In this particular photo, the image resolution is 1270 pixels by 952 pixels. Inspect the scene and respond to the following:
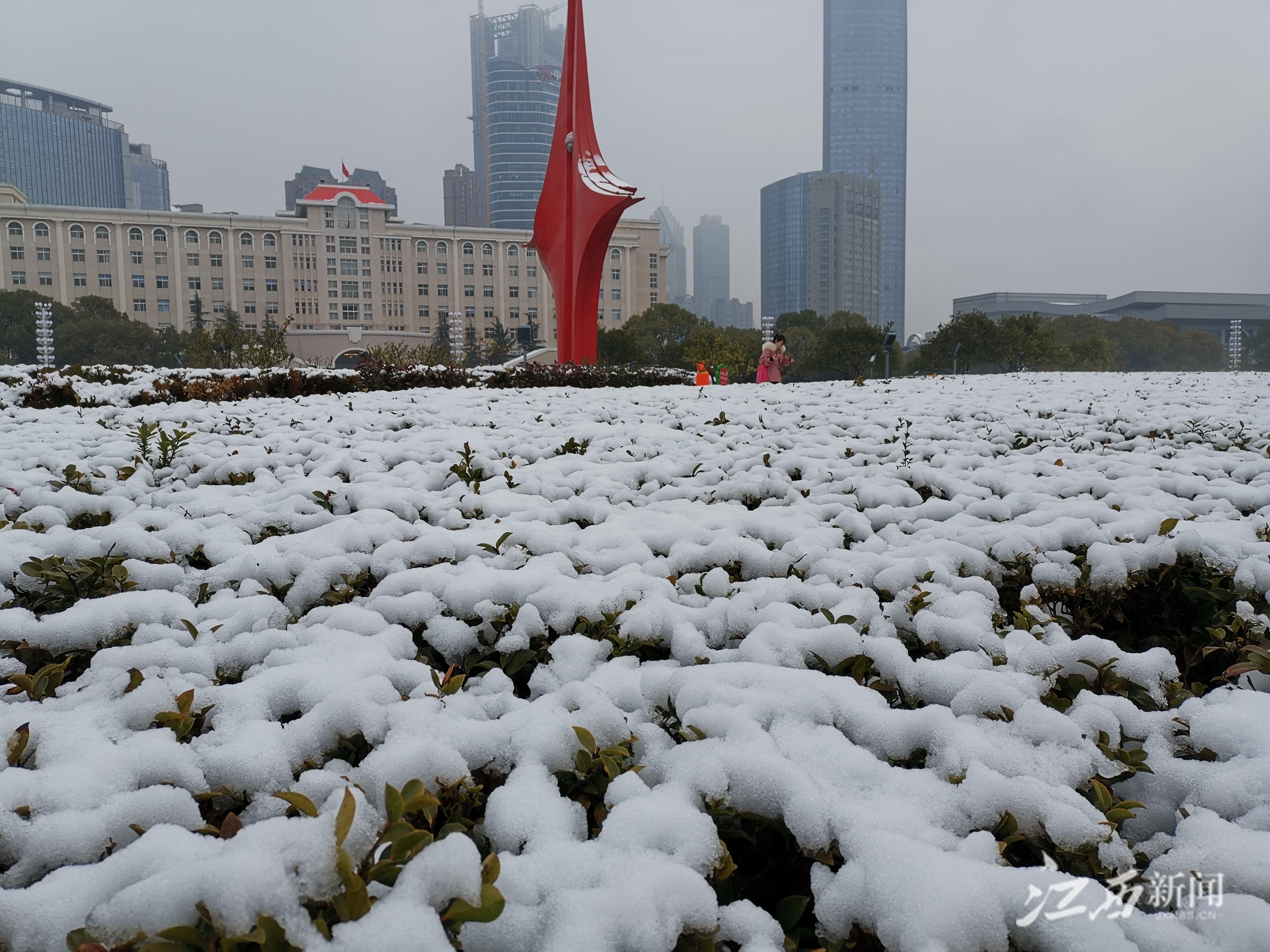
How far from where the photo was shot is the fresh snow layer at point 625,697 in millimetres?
1171

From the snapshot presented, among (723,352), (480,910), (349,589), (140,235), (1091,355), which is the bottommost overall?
(480,910)

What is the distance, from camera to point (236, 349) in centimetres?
2620

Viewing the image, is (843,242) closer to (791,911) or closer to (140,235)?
(140,235)

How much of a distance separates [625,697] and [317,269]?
327 feet

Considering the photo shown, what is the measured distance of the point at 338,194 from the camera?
88250 millimetres

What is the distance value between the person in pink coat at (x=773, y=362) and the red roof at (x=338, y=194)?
89.6 m

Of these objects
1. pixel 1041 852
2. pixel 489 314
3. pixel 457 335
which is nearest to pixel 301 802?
pixel 1041 852

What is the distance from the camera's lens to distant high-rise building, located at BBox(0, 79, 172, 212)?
16888 cm

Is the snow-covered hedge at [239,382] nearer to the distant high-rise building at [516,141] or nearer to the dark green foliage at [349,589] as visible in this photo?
the dark green foliage at [349,589]

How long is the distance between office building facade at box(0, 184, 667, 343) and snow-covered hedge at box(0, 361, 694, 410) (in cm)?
7063

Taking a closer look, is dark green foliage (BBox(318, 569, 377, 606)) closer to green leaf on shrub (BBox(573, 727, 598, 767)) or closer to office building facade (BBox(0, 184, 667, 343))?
green leaf on shrub (BBox(573, 727, 598, 767))

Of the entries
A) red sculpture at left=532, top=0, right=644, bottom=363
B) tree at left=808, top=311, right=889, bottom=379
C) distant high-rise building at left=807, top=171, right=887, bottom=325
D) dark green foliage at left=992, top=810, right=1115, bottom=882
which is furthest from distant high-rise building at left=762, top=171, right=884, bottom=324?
dark green foliage at left=992, top=810, right=1115, bottom=882

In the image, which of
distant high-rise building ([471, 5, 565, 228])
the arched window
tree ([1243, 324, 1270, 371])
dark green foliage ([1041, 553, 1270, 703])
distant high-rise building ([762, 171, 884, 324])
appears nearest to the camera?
dark green foliage ([1041, 553, 1270, 703])

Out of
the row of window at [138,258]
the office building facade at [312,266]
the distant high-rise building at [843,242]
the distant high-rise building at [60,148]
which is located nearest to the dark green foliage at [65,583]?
the office building facade at [312,266]
